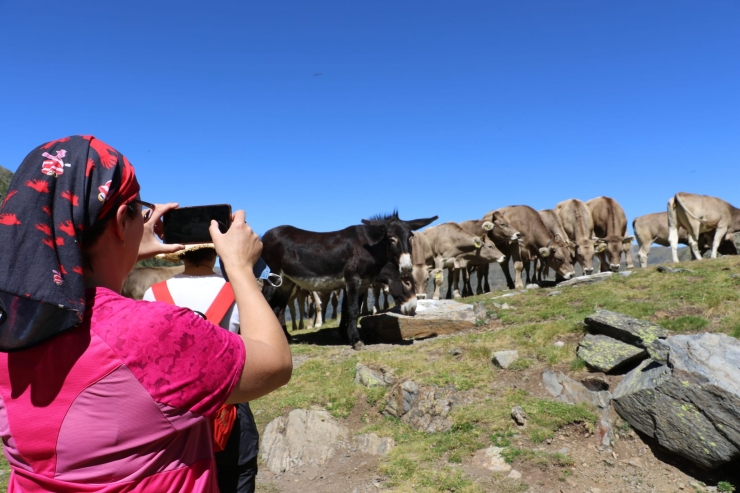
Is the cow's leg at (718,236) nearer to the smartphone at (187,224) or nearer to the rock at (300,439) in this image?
the rock at (300,439)

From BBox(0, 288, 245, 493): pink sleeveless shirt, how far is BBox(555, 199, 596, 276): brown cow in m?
20.1

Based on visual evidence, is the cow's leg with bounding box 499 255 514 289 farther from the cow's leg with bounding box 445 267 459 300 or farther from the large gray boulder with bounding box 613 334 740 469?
the large gray boulder with bounding box 613 334 740 469

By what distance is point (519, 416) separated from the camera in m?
6.20

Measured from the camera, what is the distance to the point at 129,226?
1491 mm

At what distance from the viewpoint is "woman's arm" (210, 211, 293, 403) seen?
143 centimetres

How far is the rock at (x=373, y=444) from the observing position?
20.9ft

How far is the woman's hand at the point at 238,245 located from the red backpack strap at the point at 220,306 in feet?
4.21

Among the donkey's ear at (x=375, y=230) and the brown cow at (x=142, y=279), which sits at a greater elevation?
the donkey's ear at (x=375, y=230)

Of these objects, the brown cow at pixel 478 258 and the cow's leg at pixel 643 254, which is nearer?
the brown cow at pixel 478 258

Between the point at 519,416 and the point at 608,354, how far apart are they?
6.19ft

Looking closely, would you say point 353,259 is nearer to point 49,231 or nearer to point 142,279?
point 142,279

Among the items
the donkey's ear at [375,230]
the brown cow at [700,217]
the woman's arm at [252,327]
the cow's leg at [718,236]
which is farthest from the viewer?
the brown cow at [700,217]

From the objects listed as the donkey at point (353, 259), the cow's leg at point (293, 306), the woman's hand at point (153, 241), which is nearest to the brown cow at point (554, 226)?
the cow's leg at point (293, 306)

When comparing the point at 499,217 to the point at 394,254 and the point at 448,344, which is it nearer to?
the point at 394,254
